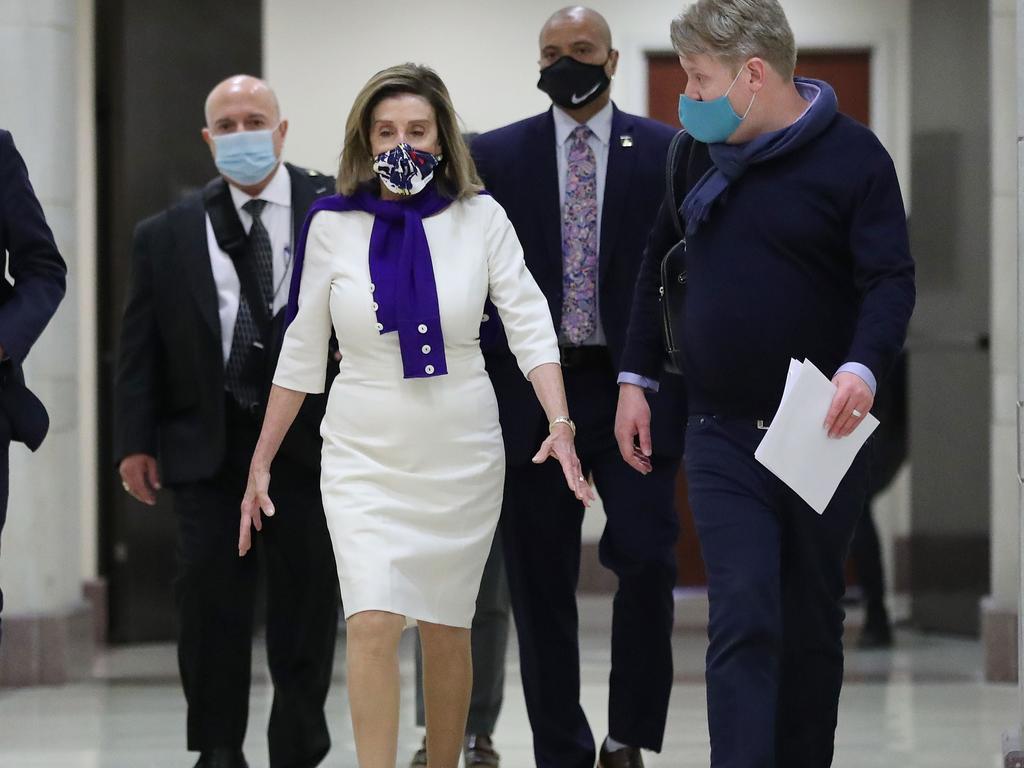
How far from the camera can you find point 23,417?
12.6ft

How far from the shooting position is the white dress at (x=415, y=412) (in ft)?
12.7

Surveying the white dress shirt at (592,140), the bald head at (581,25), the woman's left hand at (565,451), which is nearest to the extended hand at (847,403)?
the woman's left hand at (565,451)

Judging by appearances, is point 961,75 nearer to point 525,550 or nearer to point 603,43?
point 603,43

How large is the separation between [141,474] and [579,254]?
1382 millimetres

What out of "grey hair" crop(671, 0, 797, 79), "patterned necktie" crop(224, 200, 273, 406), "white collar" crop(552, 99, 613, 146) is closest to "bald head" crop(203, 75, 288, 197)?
"patterned necktie" crop(224, 200, 273, 406)

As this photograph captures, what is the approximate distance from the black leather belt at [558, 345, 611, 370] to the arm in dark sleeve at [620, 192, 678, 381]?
0.45m

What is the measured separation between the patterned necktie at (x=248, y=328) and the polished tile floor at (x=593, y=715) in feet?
4.07

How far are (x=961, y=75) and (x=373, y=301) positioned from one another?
178 inches

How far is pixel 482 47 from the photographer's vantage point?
30.5ft

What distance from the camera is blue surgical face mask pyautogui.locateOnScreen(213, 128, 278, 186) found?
4.79 meters

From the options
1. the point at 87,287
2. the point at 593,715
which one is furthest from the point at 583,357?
the point at 87,287

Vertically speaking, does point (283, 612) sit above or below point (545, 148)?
below

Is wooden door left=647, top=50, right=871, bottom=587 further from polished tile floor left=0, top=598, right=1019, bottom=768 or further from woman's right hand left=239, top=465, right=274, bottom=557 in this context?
woman's right hand left=239, top=465, right=274, bottom=557

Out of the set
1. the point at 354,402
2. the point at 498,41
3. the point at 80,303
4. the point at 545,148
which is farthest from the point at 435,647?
the point at 498,41
